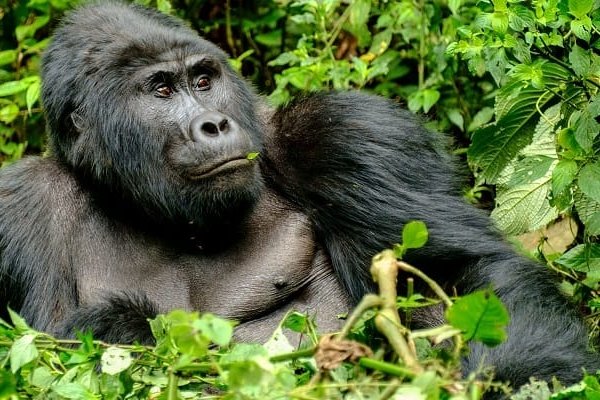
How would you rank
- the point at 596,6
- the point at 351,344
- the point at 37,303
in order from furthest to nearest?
1. the point at 37,303
2. the point at 596,6
3. the point at 351,344

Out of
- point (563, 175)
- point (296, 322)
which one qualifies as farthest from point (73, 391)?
point (563, 175)

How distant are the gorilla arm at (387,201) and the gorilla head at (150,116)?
0.19 meters

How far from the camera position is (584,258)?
3869mm

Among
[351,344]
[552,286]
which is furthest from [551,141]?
[351,344]

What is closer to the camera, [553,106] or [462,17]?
[553,106]

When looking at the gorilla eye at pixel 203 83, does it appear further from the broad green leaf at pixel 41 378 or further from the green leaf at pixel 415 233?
the green leaf at pixel 415 233

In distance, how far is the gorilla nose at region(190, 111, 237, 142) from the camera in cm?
381

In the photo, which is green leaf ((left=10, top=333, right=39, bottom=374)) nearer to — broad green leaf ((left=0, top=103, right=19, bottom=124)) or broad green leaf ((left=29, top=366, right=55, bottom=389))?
broad green leaf ((left=29, top=366, right=55, bottom=389))

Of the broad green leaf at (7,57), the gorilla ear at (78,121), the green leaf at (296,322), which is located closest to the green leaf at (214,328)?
the green leaf at (296,322)

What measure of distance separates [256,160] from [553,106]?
1.16 metres

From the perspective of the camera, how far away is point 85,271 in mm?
4090

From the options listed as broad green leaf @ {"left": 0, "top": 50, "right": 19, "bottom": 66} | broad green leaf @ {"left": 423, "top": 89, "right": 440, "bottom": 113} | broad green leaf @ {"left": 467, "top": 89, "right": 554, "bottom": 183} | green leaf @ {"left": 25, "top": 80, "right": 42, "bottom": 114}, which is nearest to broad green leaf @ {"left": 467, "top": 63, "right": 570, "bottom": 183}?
broad green leaf @ {"left": 467, "top": 89, "right": 554, "bottom": 183}

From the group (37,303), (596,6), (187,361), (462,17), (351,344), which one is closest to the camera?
(351,344)

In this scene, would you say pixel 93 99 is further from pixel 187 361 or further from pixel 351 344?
pixel 351 344
